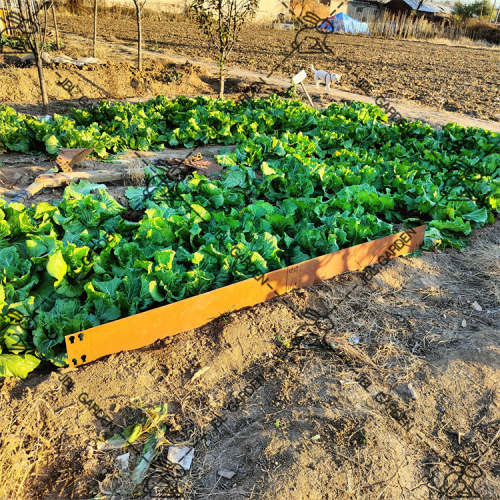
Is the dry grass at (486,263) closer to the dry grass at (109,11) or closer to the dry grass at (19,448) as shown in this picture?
the dry grass at (19,448)

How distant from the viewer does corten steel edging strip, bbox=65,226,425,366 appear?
9.92 feet

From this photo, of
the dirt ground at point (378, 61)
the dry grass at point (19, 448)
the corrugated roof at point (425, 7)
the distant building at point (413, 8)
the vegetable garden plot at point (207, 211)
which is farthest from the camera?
the distant building at point (413, 8)

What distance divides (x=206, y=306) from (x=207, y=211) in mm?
1555

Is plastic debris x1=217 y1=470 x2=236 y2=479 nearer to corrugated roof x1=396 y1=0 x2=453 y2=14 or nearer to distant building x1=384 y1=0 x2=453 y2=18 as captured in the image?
distant building x1=384 y1=0 x2=453 y2=18

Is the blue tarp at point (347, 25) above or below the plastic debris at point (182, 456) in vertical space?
above

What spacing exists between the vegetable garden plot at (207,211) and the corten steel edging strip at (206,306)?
162 mm

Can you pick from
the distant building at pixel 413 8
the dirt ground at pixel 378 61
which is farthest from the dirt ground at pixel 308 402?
the distant building at pixel 413 8

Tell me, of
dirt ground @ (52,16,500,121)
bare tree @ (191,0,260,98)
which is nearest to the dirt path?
dirt ground @ (52,16,500,121)

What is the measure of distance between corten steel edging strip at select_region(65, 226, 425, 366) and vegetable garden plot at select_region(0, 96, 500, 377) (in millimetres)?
162

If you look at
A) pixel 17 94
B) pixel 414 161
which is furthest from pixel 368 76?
pixel 17 94

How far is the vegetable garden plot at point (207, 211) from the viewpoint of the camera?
11.1 feet

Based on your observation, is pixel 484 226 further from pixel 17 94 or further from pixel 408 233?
pixel 17 94

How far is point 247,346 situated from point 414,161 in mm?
5525

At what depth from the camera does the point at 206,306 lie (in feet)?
11.4
